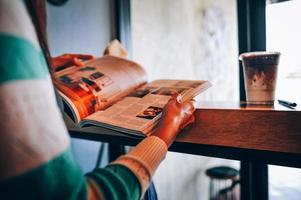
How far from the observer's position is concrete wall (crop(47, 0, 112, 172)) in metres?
0.99

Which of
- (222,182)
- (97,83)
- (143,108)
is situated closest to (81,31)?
(97,83)

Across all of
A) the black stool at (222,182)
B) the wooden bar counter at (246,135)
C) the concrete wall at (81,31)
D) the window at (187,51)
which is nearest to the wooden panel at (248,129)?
the wooden bar counter at (246,135)

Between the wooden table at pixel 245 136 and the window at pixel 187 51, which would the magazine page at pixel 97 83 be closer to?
the wooden table at pixel 245 136

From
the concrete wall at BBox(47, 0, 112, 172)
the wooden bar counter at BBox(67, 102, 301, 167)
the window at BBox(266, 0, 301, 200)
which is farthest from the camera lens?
the concrete wall at BBox(47, 0, 112, 172)

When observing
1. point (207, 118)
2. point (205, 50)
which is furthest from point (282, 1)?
point (205, 50)

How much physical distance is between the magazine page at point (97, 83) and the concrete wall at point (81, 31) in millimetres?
292

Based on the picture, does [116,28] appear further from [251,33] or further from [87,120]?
[87,120]

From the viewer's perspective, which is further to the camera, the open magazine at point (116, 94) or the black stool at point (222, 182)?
the black stool at point (222, 182)

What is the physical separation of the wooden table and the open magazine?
4cm

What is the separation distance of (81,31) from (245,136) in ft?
2.73

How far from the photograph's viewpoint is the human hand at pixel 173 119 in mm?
491

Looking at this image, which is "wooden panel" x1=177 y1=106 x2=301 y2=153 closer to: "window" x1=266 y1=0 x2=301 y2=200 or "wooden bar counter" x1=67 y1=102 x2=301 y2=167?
"wooden bar counter" x1=67 y1=102 x2=301 y2=167

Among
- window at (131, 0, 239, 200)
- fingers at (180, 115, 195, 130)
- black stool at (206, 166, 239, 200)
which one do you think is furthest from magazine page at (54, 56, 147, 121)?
black stool at (206, 166, 239, 200)

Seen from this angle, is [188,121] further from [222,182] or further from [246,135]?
[222,182]
